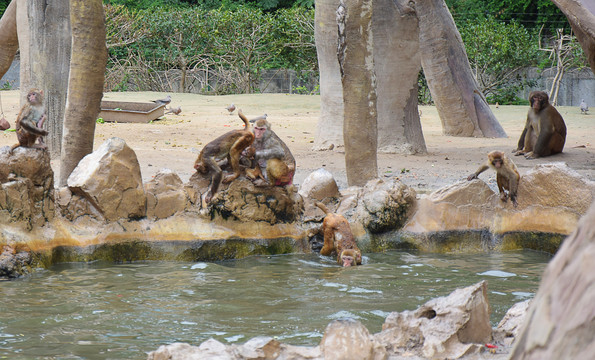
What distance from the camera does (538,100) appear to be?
11.5 m

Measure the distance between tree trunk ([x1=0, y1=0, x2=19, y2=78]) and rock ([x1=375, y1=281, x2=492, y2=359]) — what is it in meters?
9.02

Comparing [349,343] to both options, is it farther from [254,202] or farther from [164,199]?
[164,199]

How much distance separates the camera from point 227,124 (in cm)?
1611

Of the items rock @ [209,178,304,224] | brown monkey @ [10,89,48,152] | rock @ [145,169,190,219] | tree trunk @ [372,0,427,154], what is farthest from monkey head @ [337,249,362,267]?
tree trunk @ [372,0,427,154]

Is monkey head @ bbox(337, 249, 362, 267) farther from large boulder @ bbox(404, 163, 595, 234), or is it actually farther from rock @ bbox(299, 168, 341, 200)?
rock @ bbox(299, 168, 341, 200)

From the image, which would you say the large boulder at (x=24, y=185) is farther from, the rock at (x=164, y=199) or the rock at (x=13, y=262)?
the rock at (x=164, y=199)

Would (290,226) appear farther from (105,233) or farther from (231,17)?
(231,17)

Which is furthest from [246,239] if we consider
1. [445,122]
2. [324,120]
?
[445,122]

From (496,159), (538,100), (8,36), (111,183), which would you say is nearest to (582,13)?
(496,159)

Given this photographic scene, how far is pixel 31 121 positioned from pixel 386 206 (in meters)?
3.55

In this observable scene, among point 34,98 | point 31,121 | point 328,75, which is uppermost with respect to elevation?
point 328,75

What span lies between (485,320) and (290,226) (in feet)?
12.5

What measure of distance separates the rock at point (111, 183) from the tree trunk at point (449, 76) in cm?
769

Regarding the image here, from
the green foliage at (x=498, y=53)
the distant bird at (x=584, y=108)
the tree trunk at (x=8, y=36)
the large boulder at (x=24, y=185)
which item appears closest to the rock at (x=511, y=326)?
the large boulder at (x=24, y=185)
